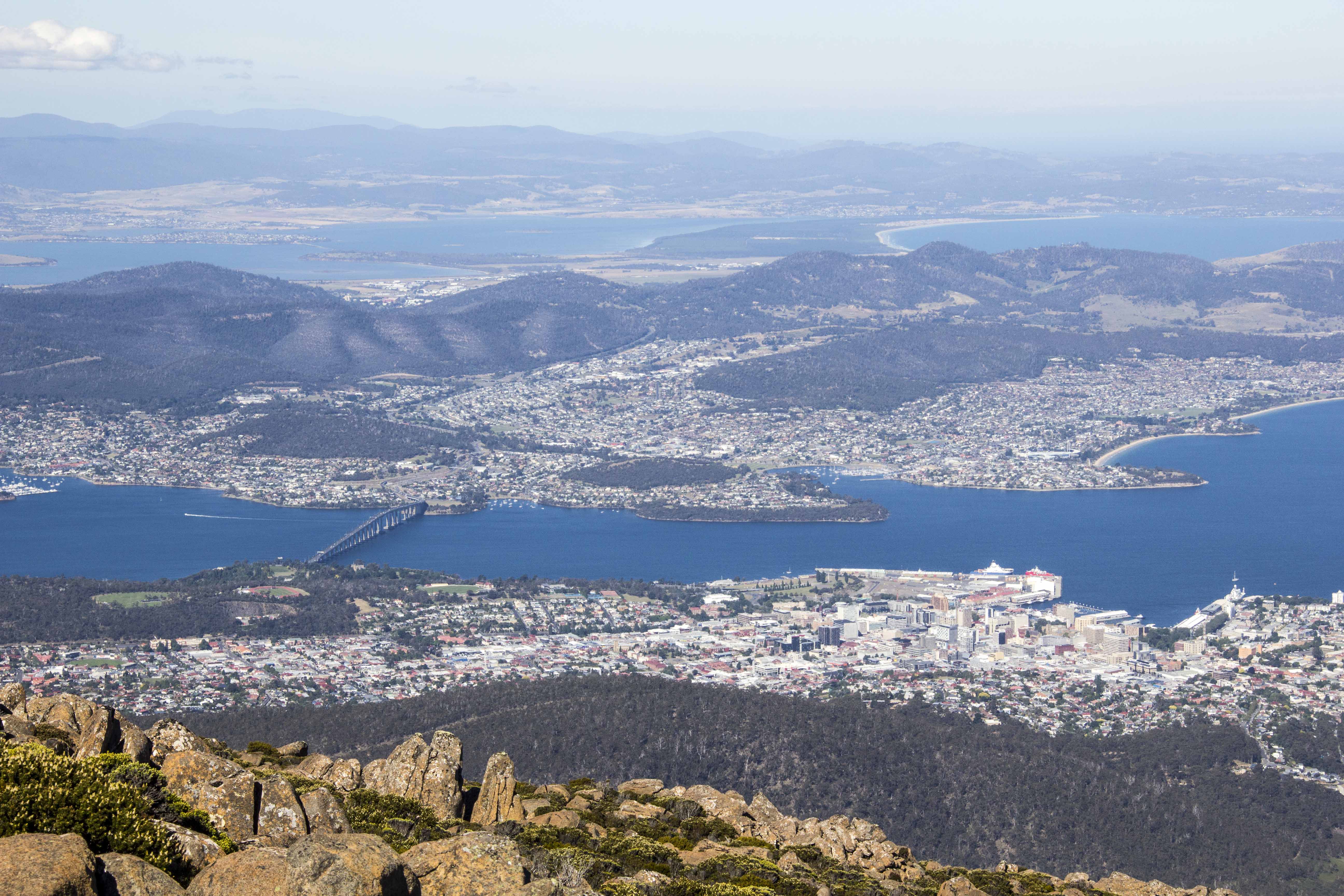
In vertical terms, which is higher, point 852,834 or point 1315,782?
point 852,834

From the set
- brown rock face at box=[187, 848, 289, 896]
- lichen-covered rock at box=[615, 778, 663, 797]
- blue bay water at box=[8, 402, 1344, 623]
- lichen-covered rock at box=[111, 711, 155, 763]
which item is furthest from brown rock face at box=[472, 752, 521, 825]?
blue bay water at box=[8, 402, 1344, 623]

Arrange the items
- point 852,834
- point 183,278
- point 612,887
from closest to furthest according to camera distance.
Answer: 1. point 612,887
2. point 852,834
3. point 183,278

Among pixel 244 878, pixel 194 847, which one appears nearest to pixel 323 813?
pixel 194 847

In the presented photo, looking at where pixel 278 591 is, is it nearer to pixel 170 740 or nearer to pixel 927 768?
Answer: pixel 927 768

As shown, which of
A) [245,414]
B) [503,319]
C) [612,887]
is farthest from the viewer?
[503,319]

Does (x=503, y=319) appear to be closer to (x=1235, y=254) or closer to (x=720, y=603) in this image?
(x=720, y=603)

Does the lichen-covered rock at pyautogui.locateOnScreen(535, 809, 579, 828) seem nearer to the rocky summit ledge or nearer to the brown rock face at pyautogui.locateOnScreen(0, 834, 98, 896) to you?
the rocky summit ledge

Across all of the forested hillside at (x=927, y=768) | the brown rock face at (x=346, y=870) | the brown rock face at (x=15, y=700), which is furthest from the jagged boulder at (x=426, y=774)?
the forested hillside at (x=927, y=768)

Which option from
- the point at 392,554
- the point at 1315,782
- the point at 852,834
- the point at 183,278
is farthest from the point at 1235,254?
the point at 852,834

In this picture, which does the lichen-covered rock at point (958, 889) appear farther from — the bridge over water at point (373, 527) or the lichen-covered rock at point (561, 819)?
the bridge over water at point (373, 527)
